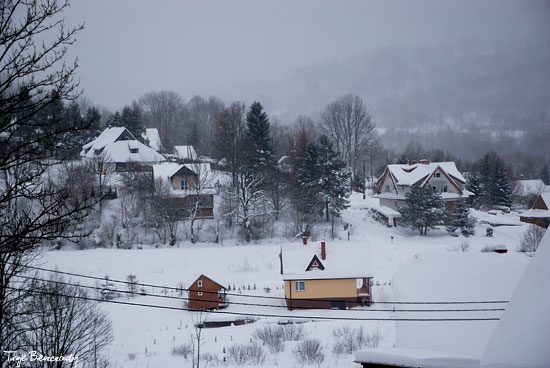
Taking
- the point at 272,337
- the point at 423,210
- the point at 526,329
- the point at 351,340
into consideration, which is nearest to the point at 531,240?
the point at 423,210

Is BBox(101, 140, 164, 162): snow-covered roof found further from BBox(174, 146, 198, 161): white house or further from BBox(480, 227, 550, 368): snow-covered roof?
BBox(480, 227, 550, 368): snow-covered roof

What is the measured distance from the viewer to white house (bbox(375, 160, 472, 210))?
43000 mm

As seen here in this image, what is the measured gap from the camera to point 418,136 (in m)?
149

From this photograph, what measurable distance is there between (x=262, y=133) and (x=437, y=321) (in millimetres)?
33990

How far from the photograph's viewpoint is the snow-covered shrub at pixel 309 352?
609 inches

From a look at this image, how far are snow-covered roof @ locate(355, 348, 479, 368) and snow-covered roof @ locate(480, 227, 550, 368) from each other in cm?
74

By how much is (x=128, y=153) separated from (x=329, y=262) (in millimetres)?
30664

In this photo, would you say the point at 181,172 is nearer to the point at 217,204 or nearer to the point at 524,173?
the point at 217,204

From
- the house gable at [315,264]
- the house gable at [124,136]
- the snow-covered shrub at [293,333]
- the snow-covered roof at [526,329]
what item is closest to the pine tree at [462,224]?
the house gable at [315,264]

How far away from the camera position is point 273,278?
28.0 m

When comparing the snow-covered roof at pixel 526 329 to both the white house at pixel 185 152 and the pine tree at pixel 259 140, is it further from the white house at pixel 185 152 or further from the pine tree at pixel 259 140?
the white house at pixel 185 152

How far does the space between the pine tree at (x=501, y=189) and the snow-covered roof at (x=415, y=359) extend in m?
52.1

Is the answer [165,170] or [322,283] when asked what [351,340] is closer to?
[322,283]

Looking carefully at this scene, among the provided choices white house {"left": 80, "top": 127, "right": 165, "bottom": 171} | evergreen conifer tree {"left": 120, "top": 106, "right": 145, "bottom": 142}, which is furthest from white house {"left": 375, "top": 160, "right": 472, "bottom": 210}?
evergreen conifer tree {"left": 120, "top": 106, "right": 145, "bottom": 142}
